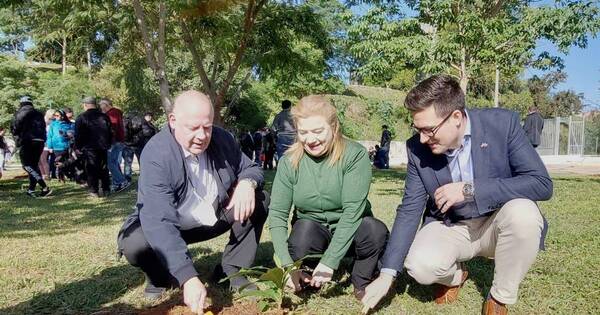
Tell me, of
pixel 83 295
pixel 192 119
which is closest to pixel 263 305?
pixel 192 119

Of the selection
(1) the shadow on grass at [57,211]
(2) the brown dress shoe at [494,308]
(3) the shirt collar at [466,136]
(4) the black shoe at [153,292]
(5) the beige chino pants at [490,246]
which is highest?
(3) the shirt collar at [466,136]

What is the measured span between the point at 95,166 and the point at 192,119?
6.67m

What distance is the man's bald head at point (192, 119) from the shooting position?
110 inches

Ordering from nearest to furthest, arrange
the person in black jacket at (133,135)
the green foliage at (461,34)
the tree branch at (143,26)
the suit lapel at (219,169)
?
the suit lapel at (219,169), the green foliage at (461,34), the tree branch at (143,26), the person in black jacket at (133,135)

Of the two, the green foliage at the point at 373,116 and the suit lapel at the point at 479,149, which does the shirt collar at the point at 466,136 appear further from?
the green foliage at the point at 373,116

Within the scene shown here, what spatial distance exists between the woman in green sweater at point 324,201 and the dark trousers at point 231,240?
31cm

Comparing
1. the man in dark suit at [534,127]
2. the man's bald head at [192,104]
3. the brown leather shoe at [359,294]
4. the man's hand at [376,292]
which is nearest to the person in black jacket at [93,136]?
the man's bald head at [192,104]

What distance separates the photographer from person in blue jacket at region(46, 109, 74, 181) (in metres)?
11.1

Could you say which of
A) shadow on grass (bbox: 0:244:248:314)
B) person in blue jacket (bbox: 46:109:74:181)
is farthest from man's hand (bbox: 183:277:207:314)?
person in blue jacket (bbox: 46:109:74:181)

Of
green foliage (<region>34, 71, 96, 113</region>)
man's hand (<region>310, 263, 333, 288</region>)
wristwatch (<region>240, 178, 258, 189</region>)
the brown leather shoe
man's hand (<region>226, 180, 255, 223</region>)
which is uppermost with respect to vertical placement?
green foliage (<region>34, 71, 96, 113</region>)

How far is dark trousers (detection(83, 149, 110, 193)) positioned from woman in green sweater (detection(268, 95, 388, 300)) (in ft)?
21.1

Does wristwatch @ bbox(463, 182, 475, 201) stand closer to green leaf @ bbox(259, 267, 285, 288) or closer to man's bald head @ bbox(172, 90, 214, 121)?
green leaf @ bbox(259, 267, 285, 288)

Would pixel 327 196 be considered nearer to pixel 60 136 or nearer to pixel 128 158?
pixel 128 158

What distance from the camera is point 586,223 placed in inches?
228
